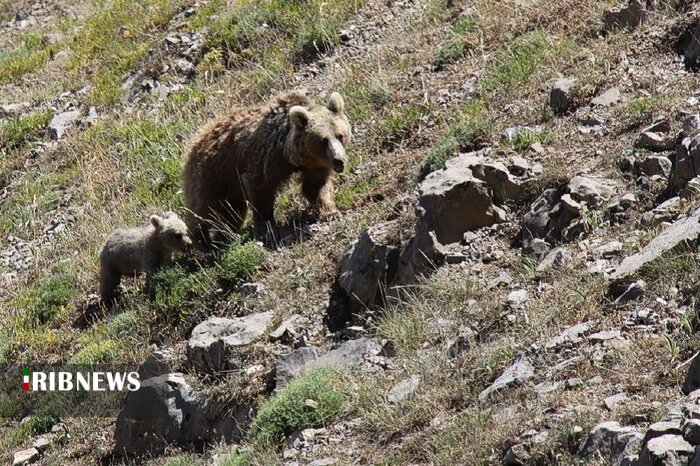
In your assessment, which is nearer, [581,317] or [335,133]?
[581,317]

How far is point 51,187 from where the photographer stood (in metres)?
15.5

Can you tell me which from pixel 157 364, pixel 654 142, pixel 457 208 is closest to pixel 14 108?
pixel 157 364

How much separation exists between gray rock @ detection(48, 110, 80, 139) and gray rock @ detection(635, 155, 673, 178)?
10.6 m

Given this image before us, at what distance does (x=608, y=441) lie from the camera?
569 centimetres

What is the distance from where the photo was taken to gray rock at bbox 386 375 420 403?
24.5 feet

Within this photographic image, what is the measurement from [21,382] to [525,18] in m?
6.98

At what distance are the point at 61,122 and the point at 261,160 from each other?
7.37 metres

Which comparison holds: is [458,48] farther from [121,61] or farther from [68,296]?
[121,61]

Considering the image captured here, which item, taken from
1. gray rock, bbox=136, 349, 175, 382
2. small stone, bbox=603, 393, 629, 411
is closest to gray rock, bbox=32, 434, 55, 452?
gray rock, bbox=136, 349, 175, 382

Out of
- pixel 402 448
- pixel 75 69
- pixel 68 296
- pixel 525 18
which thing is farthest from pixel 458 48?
pixel 75 69

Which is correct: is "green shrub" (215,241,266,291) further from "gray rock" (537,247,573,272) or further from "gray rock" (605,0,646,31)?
"gray rock" (605,0,646,31)

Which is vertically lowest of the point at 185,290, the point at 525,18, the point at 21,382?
the point at 21,382

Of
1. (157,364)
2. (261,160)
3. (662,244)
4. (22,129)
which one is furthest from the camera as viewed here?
(22,129)

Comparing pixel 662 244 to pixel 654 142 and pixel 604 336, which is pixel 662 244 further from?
pixel 654 142
